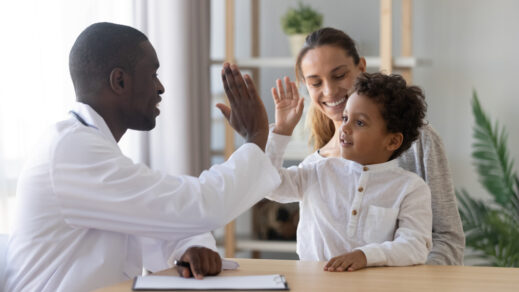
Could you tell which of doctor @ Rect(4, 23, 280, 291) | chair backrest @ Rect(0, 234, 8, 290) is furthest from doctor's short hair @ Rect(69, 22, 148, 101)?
chair backrest @ Rect(0, 234, 8, 290)

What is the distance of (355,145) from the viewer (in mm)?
1673

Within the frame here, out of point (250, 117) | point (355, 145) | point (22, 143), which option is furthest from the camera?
point (22, 143)

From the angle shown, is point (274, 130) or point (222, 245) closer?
point (274, 130)

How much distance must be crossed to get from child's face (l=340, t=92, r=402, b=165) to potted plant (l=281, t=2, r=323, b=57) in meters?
2.05

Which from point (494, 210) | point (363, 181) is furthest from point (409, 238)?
point (494, 210)

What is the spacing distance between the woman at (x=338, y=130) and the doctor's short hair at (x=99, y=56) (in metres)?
0.40

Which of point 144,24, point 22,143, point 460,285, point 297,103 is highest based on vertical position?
point 144,24

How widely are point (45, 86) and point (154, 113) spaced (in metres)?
1.14

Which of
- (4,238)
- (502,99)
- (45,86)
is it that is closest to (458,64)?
(502,99)

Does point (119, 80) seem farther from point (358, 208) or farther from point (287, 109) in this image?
point (358, 208)

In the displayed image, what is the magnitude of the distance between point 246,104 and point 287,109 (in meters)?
0.28

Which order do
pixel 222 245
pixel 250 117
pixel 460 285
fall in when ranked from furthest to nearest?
pixel 222 245, pixel 250 117, pixel 460 285

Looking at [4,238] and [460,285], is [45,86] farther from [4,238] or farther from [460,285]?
[460,285]

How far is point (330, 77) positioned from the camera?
6.42ft
